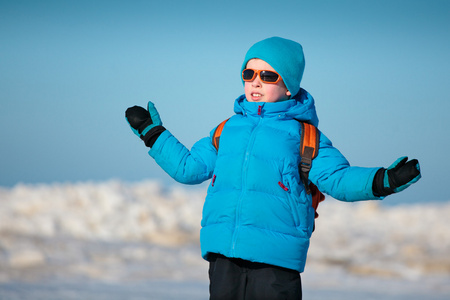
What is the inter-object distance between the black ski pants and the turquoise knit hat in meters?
1.19

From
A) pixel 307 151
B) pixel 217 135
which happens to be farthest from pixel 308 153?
pixel 217 135

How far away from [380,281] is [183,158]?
6.79m

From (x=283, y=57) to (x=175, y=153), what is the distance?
3.31ft

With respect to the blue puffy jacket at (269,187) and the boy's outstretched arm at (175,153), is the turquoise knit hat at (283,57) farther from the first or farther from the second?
the boy's outstretched arm at (175,153)

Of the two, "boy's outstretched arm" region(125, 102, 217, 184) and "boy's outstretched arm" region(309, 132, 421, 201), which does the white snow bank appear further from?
"boy's outstretched arm" region(309, 132, 421, 201)

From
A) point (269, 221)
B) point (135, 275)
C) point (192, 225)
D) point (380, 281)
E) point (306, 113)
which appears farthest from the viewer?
point (192, 225)

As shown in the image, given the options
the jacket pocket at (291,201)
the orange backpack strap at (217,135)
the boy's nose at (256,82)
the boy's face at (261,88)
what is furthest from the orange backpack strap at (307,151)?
the orange backpack strap at (217,135)

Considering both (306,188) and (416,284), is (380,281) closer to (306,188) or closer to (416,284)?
(416,284)

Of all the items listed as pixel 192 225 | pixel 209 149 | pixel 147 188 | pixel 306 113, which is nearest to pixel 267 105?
pixel 306 113

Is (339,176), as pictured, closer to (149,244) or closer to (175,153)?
(175,153)

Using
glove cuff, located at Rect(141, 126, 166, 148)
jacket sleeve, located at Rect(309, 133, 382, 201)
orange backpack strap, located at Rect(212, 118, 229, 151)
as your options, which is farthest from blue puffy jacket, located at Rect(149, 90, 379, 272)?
glove cuff, located at Rect(141, 126, 166, 148)

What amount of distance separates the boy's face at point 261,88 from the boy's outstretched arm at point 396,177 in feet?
2.81

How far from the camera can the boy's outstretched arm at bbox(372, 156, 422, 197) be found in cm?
368

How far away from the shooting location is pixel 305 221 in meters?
3.97
